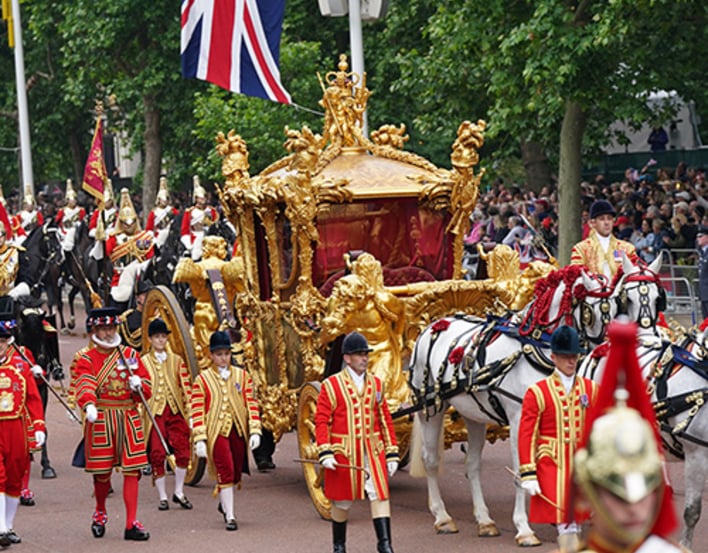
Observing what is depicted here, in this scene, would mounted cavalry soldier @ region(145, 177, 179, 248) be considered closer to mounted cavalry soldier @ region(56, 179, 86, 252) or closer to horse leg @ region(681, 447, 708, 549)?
mounted cavalry soldier @ region(56, 179, 86, 252)

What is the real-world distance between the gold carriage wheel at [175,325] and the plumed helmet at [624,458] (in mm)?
9542

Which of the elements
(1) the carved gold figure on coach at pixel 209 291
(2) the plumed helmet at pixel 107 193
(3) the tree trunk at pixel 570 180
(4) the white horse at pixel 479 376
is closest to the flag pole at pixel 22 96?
(2) the plumed helmet at pixel 107 193

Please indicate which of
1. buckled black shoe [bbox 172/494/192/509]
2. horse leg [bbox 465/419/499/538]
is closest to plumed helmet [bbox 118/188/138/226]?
buckled black shoe [bbox 172/494/192/509]

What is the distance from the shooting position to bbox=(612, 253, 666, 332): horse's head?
1032cm

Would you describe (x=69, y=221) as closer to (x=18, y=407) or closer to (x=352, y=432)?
(x=18, y=407)

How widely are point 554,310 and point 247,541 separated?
2646 millimetres

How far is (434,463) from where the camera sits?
36.9ft

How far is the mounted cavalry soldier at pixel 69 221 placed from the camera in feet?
88.2

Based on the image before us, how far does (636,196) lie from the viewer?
81.1ft

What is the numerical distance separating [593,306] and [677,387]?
3.33 ft

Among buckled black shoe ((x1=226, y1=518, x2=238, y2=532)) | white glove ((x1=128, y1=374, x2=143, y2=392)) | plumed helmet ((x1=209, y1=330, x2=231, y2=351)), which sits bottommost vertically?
buckled black shoe ((x1=226, y1=518, x2=238, y2=532))

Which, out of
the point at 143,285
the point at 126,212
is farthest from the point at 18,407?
the point at 126,212

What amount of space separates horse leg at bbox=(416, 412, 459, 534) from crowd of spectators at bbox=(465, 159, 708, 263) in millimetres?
9648

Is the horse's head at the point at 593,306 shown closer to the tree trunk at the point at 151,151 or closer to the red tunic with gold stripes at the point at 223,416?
the red tunic with gold stripes at the point at 223,416
